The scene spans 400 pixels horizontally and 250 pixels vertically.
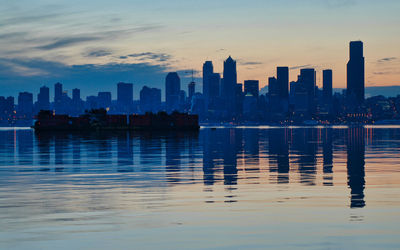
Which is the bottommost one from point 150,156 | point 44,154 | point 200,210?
point 44,154

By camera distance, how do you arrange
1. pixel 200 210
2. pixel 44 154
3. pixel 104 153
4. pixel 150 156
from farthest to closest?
pixel 104 153 → pixel 44 154 → pixel 150 156 → pixel 200 210

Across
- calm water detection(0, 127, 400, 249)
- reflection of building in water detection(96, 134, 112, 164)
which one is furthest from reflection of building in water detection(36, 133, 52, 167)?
calm water detection(0, 127, 400, 249)

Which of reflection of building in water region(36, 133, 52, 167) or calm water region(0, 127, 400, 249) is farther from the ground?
calm water region(0, 127, 400, 249)

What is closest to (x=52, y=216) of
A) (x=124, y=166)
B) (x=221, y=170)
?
(x=221, y=170)

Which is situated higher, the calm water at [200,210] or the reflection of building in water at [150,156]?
the calm water at [200,210]

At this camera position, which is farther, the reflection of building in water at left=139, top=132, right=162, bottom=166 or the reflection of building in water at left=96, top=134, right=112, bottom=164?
the reflection of building in water at left=96, top=134, right=112, bottom=164

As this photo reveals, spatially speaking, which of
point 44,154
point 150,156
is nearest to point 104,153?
point 44,154

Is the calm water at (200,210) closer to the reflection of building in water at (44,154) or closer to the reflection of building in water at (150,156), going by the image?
the reflection of building in water at (150,156)

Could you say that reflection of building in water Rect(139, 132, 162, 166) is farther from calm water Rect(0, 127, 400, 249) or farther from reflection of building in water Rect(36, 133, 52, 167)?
reflection of building in water Rect(36, 133, 52, 167)

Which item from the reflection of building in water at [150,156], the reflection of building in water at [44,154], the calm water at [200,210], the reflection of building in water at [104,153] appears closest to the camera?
the calm water at [200,210]

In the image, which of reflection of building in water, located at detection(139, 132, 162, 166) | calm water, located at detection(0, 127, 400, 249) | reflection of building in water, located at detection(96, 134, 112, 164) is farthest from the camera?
reflection of building in water, located at detection(96, 134, 112, 164)

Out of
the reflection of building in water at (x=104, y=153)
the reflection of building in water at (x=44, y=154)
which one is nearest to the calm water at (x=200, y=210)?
the reflection of building in water at (x=44, y=154)

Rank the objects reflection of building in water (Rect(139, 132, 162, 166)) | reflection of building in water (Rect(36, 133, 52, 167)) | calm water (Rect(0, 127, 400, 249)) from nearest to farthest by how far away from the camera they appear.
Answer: calm water (Rect(0, 127, 400, 249)) < reflection of building in water (Rect(139, 132, 162, 166)) < reflection of building in water (Rect(36, 133, 52, 167))

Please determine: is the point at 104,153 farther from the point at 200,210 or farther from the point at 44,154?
the point at 200,210
